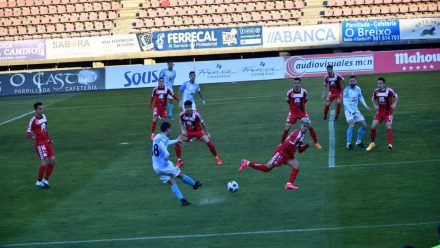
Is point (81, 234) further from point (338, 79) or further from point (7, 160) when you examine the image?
point (338, 79)

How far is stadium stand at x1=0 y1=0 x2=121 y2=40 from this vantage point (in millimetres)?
55844

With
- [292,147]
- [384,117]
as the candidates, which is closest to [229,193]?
[292,147]

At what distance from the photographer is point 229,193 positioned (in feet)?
67.6

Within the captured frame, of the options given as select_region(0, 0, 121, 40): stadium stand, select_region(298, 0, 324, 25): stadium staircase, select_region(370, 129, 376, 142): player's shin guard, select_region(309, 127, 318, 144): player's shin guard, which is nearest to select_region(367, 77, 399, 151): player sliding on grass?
select_region(370, 129, 376, 142): player's shin guard

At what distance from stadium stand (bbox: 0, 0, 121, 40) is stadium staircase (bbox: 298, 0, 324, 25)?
42.4ft

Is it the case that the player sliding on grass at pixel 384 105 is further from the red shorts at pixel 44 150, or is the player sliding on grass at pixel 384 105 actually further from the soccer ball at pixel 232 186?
the red shorts at pixel 44 150

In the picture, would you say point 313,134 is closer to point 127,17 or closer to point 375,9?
point 375,9

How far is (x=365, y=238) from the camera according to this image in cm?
1603

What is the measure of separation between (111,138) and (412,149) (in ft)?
36.3

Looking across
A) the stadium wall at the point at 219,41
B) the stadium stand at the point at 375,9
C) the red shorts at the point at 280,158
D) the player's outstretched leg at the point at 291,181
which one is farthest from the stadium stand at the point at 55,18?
the red shorts at the point at 280,158

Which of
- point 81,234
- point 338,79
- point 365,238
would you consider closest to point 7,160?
point 81,234

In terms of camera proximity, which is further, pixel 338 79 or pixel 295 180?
pixel 338 79

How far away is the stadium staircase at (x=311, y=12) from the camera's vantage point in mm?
53156

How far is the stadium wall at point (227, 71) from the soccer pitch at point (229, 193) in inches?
406
